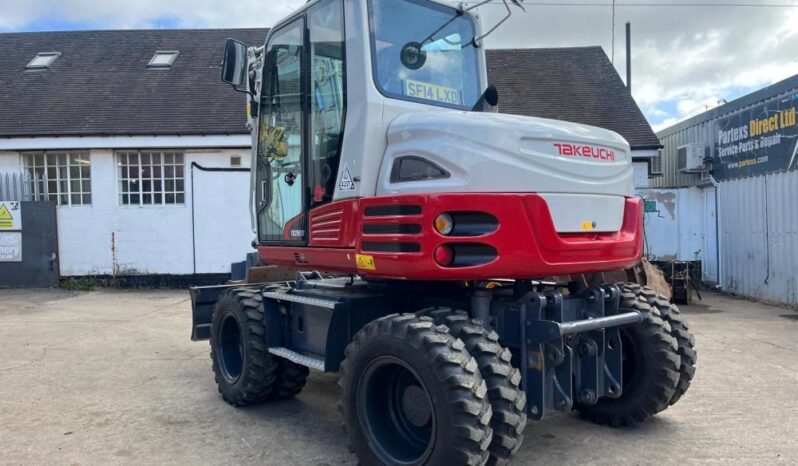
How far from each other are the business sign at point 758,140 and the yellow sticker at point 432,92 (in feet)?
27.8

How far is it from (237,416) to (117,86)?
44.4ft

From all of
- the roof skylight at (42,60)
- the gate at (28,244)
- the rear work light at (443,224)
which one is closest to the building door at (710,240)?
the rear work light at (443,224)

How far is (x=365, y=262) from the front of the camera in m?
4.27

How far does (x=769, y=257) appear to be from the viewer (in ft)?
38.1

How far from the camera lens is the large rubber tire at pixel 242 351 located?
5.60 m

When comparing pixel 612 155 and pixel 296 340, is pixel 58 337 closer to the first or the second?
pixel 296 340

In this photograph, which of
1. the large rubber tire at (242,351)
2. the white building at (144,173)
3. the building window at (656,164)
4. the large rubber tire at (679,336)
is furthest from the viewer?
the building window at (656,164)

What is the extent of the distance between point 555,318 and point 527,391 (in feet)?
1.67

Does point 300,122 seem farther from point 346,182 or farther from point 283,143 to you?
point 346,182

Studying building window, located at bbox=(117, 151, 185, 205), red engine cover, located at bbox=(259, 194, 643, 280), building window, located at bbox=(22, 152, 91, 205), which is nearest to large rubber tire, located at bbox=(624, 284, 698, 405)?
red engine cover, located at bbox=(259, 194, 643, 280)

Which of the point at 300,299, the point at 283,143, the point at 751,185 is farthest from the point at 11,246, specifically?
the point at 751,185

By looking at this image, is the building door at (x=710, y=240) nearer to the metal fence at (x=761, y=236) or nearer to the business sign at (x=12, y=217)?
the metal fence at (x=761, y=236)

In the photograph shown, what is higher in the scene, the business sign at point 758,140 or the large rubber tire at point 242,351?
the business sign at point 758,140

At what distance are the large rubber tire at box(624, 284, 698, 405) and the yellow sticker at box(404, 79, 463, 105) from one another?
207 centimetres
